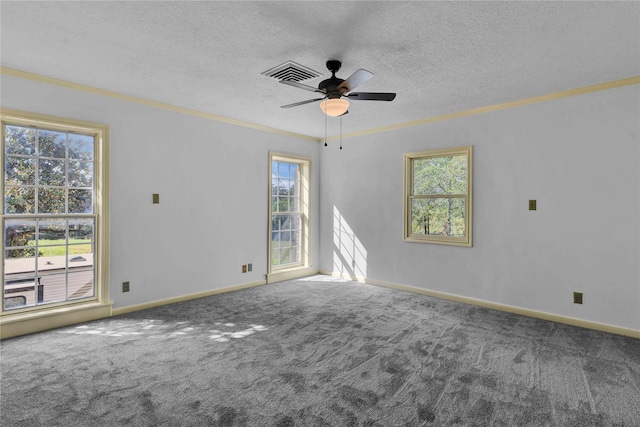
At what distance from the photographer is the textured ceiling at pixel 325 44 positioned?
227 centimetres

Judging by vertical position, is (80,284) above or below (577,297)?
above

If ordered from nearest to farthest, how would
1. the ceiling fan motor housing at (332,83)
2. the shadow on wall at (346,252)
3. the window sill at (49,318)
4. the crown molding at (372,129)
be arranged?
the ceiling fan motor housing at (332,83), the window sill at (49,318), the crown molding at (372,129), the shadow on wall at (346,252)

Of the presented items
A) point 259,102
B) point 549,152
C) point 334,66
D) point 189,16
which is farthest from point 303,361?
point 549,152

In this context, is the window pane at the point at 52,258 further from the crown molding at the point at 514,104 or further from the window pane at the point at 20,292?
the crown molding at the point at 514,104

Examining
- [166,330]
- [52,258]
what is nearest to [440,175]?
[166,330]

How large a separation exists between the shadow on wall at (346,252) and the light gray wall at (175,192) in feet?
4.42

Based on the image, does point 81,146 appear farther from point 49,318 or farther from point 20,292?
point 49,318

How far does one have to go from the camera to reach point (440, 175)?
489cm

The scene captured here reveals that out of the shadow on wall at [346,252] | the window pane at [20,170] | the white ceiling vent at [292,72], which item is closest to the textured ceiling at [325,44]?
the white ceiling vent at [292,72]

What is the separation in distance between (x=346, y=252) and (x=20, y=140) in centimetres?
456

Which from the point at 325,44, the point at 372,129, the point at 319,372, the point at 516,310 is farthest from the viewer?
the point at 372,129

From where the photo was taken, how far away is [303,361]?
9.14 ft

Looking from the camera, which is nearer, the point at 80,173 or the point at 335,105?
the point at 335,105

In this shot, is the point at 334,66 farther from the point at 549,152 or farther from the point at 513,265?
the point at 513,265
